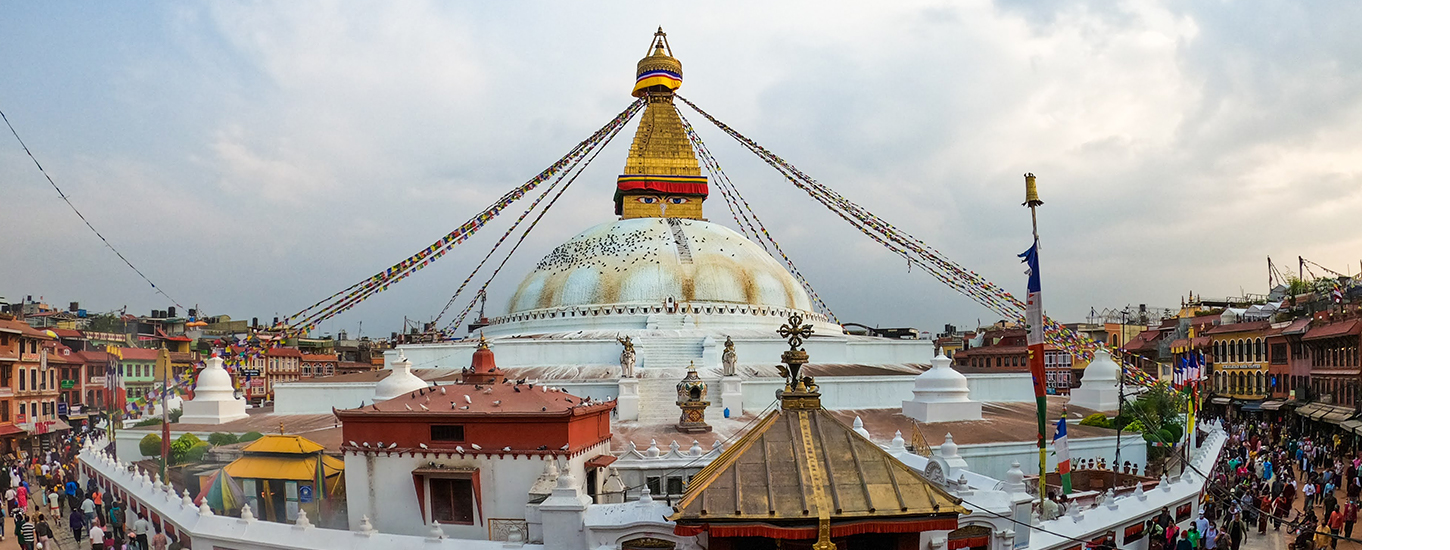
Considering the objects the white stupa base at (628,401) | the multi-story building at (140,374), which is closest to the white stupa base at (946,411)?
the white stupa base at (628,401)

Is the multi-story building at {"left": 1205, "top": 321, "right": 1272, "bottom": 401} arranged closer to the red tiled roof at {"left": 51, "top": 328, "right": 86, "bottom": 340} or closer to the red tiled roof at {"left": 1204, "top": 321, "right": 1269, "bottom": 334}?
the red tiled roof at {"left": 1204, "top": 321, "right": 1269, "bottom": 334}

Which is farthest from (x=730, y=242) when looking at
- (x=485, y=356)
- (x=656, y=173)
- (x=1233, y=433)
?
(x=485, y=356)

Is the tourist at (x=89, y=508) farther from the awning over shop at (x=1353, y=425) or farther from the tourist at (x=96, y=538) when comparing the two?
the awning over shop at (x=1353, y=425)

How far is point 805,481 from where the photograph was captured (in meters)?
3.75

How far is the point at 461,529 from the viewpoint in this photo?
25.7 ft

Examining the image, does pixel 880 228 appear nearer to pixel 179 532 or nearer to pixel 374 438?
pixel 374 438

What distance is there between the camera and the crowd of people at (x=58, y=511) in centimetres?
870

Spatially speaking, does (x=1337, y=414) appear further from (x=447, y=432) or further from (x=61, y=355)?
(x=61, y=355)

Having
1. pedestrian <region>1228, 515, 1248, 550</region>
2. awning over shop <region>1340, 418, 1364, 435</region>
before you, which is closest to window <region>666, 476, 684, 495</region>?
pedestrian <region>1228, 515, 1248, 550</region>

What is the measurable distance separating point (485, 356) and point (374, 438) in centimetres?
166

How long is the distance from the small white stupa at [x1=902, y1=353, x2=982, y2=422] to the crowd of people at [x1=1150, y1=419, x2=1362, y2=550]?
310 centimetres

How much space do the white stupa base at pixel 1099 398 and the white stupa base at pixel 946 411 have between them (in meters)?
3.18

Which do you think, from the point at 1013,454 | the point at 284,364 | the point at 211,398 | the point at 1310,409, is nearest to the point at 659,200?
the point at 211,398

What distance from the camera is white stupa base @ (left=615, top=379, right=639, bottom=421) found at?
42.4 feet
